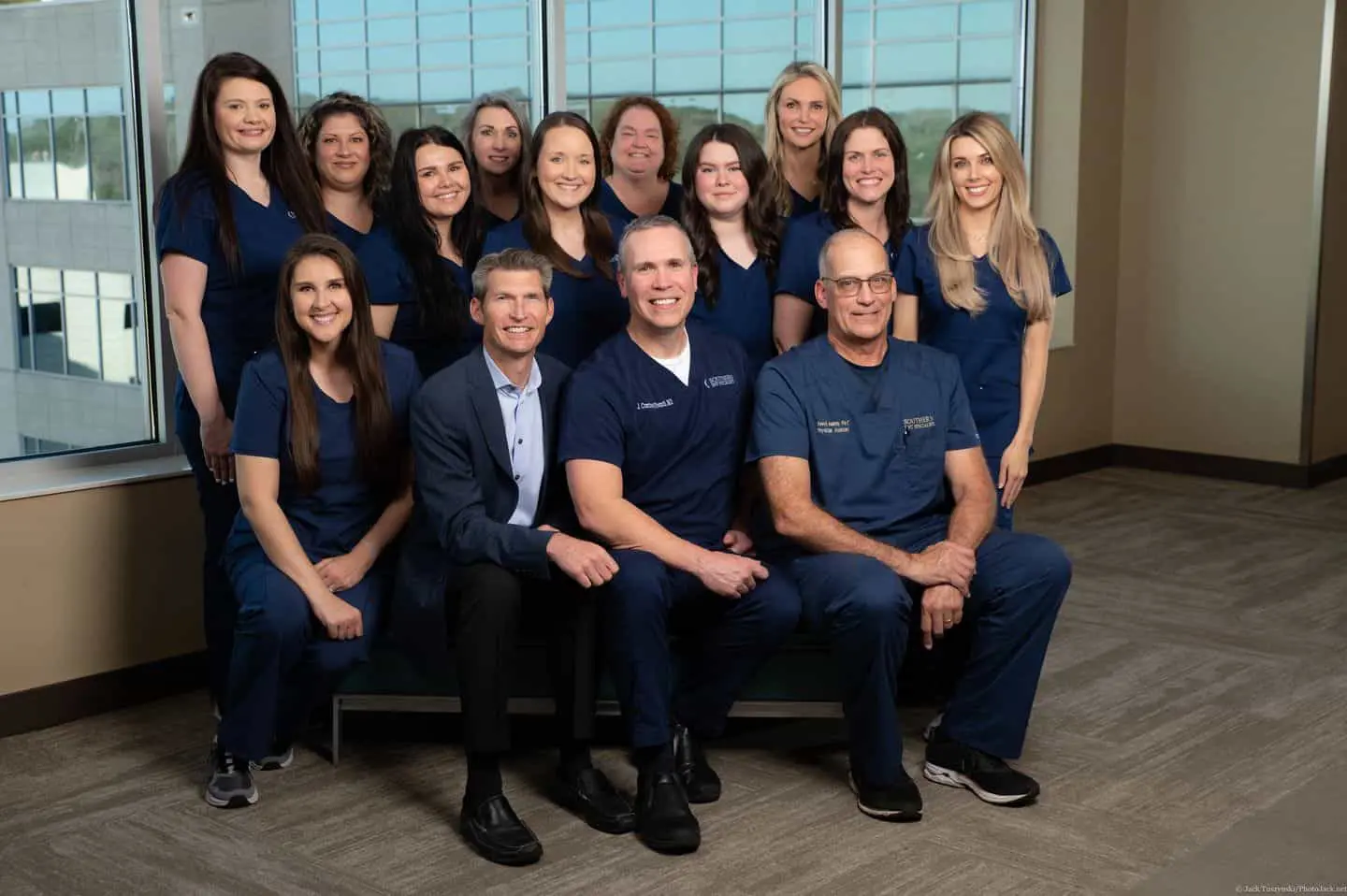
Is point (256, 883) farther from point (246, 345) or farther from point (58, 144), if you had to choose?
point (58, 144)

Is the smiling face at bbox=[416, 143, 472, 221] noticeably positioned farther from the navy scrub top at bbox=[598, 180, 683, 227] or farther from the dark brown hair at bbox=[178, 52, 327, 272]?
the navy scrub top at bbox=[598, 180, 683, 227]

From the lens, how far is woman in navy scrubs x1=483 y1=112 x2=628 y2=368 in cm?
327

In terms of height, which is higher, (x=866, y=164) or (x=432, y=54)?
(x=432, y=54)

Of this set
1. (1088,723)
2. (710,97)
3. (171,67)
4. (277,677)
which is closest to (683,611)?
(277,677)

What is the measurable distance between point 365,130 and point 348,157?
71mm

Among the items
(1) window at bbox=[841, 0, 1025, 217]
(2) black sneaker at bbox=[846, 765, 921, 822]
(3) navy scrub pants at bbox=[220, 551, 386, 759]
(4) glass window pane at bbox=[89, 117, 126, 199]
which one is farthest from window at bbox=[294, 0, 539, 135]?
(2) black sneaker at bbox=[846, 765, 921, 822]

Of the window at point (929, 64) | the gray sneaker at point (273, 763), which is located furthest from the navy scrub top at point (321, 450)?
the window at point (929, 64)

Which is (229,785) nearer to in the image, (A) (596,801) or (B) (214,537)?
(B) (214,537)

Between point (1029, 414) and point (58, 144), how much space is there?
91.3 inches

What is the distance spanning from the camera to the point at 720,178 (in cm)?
327

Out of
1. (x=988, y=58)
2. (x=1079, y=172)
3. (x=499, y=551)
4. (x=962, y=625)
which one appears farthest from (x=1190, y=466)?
(x=499, y=551)

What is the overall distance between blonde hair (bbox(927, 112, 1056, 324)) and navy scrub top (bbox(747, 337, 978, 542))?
371mm

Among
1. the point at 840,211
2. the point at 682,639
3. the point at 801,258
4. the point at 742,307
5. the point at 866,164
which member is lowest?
the point at 682,639

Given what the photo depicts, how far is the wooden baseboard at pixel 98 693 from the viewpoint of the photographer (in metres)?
3.34
